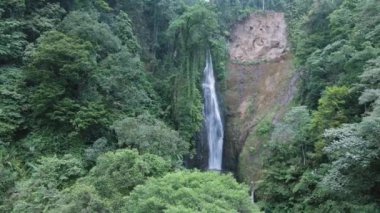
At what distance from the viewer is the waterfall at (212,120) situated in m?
27.4

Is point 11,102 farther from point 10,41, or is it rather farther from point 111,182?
point 111,182

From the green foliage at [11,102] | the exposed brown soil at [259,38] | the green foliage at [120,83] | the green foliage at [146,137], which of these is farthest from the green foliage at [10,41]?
the exposed brown soil at [259,38]

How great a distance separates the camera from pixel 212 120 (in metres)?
28.6

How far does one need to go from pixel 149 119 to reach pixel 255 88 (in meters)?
14.1

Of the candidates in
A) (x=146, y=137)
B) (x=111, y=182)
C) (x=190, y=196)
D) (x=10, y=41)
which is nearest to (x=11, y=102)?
(x=10, y=41)

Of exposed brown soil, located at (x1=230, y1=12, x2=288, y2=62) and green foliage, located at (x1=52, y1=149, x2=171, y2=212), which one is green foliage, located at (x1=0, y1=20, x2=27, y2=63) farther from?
exposed brown soil, located at (x1=230, y1=12, x2=288, y2=62)

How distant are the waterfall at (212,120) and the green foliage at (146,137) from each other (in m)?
10.0

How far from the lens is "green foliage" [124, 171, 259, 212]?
406 inches

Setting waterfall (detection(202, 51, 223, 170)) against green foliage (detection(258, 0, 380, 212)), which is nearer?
green foliage (detection(258, 0, 380, 212))

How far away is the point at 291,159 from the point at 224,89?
1232 centimetres

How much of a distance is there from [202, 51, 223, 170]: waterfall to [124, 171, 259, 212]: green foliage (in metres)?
15.6

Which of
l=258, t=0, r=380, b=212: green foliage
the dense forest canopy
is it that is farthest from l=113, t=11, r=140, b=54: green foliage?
l=258, t=0, r=380, b=212: green foliage

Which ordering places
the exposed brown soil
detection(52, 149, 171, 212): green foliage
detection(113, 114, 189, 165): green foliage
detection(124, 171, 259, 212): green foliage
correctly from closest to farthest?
detection(124, 171, 259, 212): green foliage, detection(52, 149, 171, 212): green foliage, detection(113, 114, 189, 165): green foliage, the exposed brown soil

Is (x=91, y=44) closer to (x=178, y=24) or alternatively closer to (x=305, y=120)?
(x=178, y=24)
